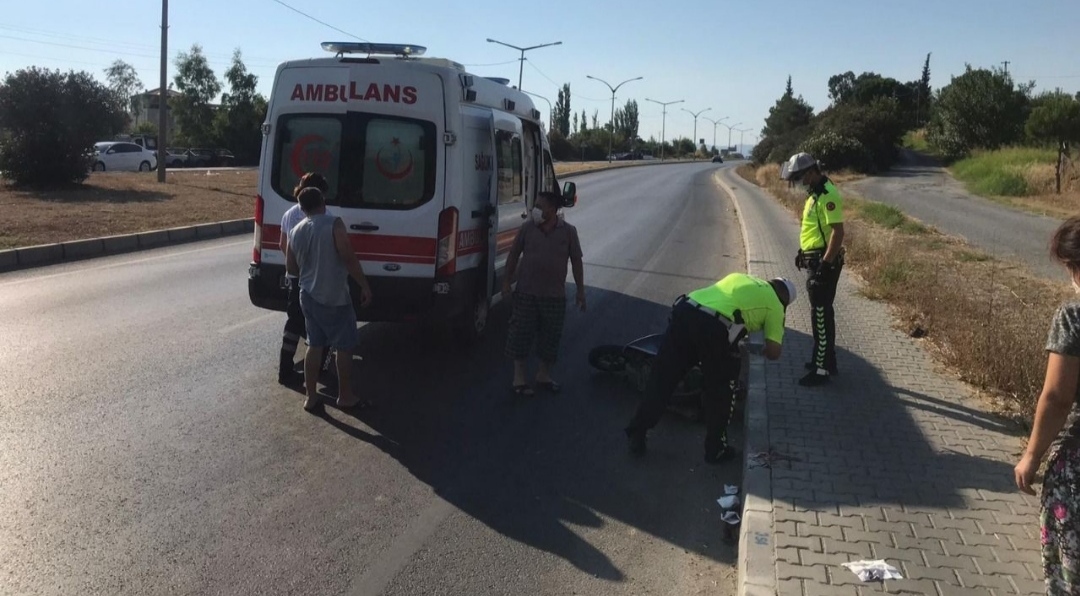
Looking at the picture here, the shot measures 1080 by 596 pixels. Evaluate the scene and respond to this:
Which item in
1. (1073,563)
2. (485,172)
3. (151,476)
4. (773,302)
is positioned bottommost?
(151,476)

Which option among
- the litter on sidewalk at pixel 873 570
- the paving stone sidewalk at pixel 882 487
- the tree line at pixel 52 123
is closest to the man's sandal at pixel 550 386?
the paving stone sidewalk at pixel 882 487

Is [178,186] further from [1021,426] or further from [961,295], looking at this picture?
[1021,426]

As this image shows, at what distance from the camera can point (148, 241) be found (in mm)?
15102

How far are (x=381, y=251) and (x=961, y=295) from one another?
250 inches

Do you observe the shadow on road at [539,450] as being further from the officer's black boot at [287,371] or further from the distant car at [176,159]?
the distant car at [176,159]

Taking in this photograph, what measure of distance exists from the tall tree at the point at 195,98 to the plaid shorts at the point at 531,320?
62.6 metres

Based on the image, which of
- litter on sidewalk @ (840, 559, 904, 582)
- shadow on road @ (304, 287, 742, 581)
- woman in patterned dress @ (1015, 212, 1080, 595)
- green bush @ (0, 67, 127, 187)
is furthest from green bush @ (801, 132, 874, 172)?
woman in patterned dress @ (1015, 212, 1080, 595)

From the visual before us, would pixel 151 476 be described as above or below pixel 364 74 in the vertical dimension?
below

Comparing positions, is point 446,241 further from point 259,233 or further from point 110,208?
point 110,208

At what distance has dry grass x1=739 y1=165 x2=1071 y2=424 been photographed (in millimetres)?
6457

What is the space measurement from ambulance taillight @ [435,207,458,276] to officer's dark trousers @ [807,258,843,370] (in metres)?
2.72

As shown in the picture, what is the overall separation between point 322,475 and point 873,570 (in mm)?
2901

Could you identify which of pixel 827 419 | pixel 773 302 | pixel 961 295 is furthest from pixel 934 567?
pixel 961 295

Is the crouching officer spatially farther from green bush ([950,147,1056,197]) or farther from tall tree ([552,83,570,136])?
tall tree ([552,83,570,136])
